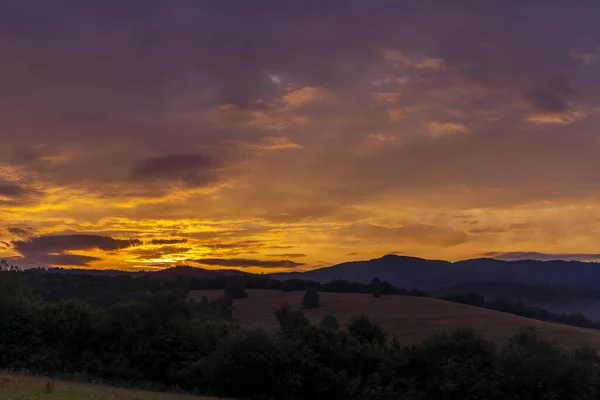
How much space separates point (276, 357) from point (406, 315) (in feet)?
256

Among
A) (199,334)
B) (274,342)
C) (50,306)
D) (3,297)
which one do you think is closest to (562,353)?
(274,342)

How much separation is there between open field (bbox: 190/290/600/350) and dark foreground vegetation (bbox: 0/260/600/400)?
4014 cm

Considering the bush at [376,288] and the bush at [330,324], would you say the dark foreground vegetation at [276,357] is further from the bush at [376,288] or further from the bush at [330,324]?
the bush at [376,288]

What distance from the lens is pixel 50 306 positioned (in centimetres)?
5694

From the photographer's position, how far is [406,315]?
11731 cm

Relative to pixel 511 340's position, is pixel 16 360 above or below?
below

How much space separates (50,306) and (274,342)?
23781mm

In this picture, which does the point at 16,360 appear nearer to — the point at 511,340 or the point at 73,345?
the point at 73,345

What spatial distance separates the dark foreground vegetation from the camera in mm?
40562

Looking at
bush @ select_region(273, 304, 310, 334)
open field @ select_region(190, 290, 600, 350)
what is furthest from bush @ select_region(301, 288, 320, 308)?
bush @ select_region(273, 304, 310, 334)

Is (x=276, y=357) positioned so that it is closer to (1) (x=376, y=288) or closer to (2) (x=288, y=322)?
(2) (x=288, y=322)

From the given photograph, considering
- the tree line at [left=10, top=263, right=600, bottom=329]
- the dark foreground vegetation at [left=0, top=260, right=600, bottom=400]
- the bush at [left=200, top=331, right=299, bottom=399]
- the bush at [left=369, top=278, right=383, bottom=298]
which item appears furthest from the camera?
the bush at [left=369, top=278, right=383, bottom=298]

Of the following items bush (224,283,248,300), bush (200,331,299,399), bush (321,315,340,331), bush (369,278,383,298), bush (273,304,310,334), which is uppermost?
bush (369,278,383,298)

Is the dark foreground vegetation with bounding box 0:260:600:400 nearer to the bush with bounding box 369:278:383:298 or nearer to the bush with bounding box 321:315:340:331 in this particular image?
the bush with bounding box 321:315:340:331
